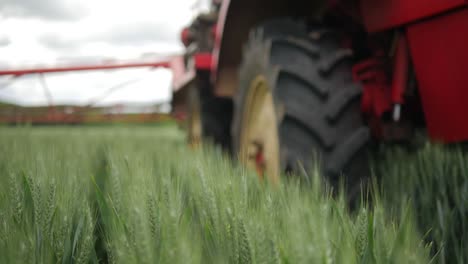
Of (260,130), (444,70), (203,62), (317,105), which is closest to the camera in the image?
(444,70)

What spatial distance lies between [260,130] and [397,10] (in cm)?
80

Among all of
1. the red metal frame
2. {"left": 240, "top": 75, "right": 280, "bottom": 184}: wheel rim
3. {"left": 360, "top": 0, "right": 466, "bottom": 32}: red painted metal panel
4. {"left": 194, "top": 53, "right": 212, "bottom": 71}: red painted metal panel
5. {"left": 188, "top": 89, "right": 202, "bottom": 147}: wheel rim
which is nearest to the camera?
{"left": 360, "top": 0, "right": 466, "bottom": 32}: red painted metal panel

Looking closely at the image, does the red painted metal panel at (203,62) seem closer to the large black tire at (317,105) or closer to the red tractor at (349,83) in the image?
the red tractor at (349,83)

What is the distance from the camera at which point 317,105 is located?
165cm

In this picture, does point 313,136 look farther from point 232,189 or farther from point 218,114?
point 218,114

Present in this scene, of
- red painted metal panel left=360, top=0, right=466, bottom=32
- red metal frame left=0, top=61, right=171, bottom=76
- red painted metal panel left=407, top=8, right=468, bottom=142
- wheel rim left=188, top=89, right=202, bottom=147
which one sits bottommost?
wheel rim left=188, top=89, right=202, bottom=147

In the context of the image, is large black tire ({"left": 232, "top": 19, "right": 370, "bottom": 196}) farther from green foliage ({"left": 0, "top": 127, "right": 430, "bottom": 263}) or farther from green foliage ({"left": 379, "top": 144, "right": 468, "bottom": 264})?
green foliage ({"left": 0, "top": 127, "right": 430, "bottom": 263})

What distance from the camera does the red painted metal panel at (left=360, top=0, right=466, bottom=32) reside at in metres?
1.31

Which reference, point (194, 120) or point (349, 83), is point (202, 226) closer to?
point (349, 83)

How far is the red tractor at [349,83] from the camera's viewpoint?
4.55 ft

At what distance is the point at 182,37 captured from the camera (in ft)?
14.9

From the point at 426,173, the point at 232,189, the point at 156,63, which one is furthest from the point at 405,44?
the point at 156,63

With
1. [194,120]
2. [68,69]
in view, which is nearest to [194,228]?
[194,120]

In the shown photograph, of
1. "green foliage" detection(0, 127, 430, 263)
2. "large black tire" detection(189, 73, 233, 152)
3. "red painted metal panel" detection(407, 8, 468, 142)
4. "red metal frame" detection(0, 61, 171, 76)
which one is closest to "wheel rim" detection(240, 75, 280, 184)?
"red painted metal panel" detection(407, 8, 468, 142)
